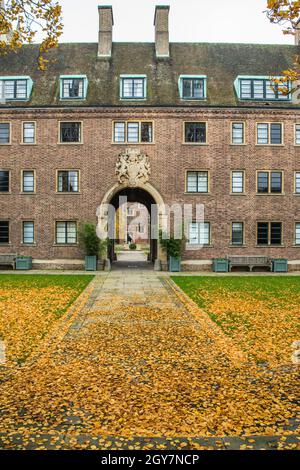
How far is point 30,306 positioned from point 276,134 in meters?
20.6

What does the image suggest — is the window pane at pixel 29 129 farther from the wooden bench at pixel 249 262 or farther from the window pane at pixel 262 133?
the wooden bench at pixel 249 262

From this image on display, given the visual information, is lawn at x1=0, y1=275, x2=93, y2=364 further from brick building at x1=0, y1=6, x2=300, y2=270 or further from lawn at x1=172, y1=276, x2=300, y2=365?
brick building at x1=0, y1=6, x2=300, y2=270

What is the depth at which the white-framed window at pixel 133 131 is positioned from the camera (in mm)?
27266

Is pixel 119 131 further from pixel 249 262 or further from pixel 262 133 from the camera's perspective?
pixel 249 262

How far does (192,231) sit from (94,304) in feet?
47.0

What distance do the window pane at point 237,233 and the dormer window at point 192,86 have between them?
863 centimetres

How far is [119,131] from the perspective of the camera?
89.9 ft

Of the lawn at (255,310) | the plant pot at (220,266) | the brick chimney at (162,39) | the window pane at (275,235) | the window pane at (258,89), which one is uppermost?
the brick chimney at (162,39)

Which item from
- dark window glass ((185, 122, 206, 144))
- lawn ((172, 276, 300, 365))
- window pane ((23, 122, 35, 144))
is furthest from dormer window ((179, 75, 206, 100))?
lawn ((172, 276, 300, 365))

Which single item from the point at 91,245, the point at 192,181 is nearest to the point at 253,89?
the point at 192,181

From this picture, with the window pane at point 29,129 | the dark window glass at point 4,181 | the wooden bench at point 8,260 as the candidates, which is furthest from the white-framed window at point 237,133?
the wooden bench at point 8,260

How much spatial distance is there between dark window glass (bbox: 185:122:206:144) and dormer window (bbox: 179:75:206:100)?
184 centimetres

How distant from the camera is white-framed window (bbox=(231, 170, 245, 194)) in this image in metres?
27.6
